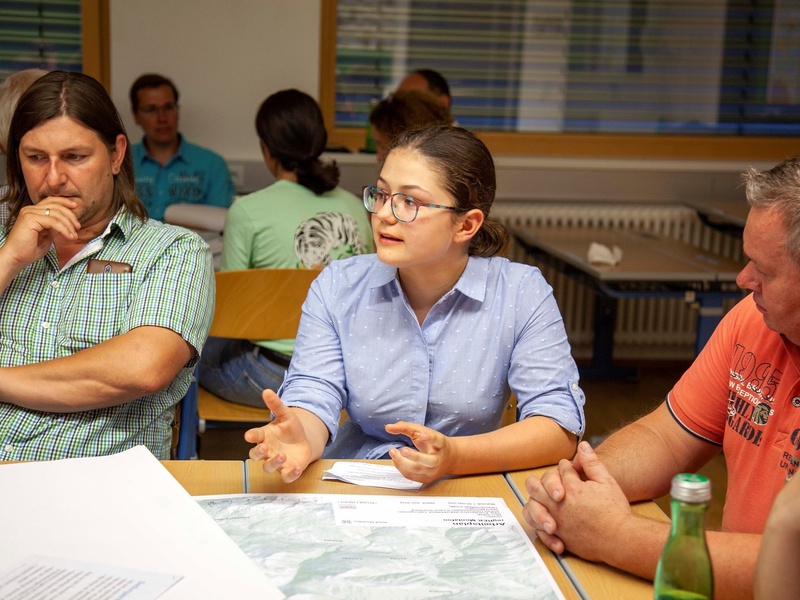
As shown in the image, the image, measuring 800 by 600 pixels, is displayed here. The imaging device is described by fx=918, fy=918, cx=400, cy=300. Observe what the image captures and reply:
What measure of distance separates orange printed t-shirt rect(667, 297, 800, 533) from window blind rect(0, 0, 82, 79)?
13.7ft

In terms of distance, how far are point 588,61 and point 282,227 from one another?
295 centimetres

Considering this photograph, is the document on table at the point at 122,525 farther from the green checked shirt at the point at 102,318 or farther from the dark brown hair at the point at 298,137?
the dark brown hair at the point at 298,137

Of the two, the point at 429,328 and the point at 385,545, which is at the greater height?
the point at 429,328

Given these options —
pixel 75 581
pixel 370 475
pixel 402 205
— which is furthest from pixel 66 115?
pixel 75 581

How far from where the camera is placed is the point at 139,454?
4.51 ft

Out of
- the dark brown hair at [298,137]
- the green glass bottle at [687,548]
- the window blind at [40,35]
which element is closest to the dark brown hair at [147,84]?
the window blind at [40,35]

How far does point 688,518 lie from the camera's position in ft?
2.76

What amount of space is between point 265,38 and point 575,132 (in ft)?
5.99

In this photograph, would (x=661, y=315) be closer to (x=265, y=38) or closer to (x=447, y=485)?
(x=265, y=38)

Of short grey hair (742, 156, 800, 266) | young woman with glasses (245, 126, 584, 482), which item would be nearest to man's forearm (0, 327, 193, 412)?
young woman with glasses (245, 126, 584, 482)

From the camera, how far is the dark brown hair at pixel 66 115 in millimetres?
1848

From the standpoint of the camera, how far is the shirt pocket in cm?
181

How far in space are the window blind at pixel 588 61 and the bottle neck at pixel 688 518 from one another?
4.50 metres

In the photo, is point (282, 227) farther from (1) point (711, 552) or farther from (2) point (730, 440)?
(1) point (711, 552)
